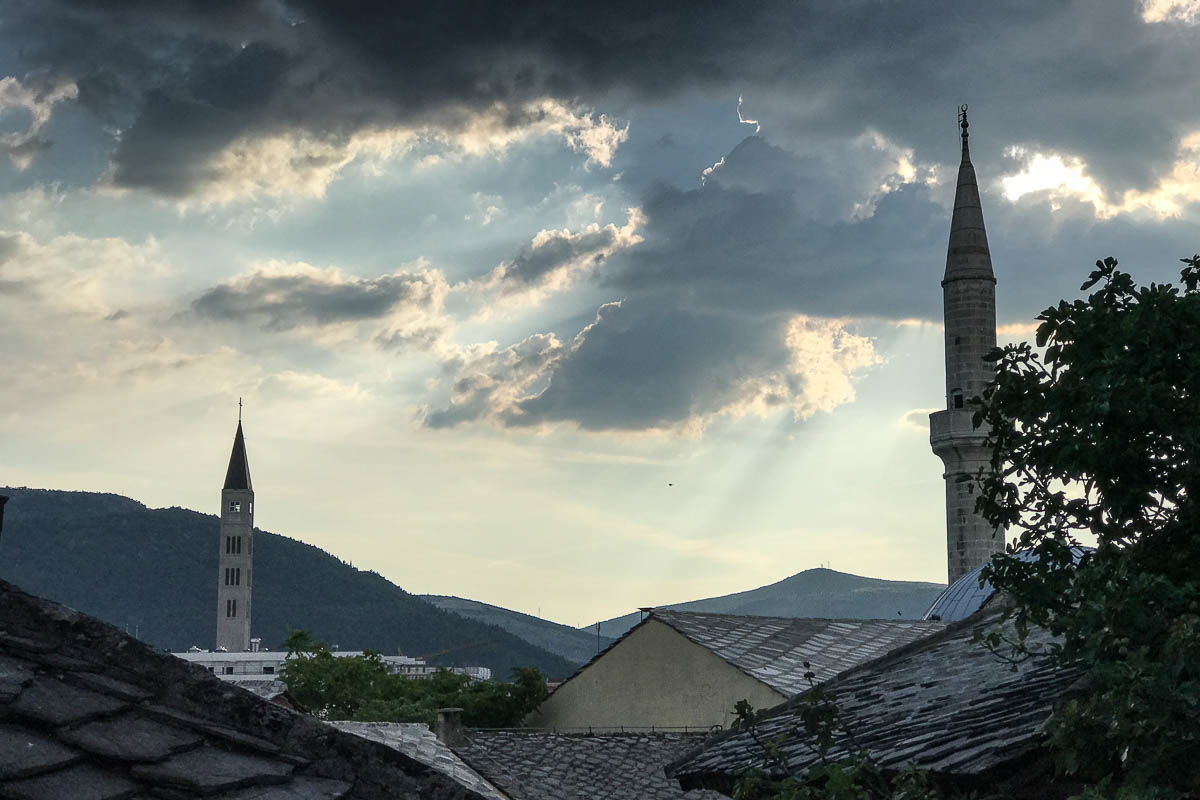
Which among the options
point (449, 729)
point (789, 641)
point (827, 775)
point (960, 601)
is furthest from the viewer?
point (960, 601)

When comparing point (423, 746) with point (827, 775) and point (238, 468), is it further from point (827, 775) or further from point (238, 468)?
point (238, 468)

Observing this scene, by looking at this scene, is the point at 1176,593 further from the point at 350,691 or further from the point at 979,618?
the point at 350,691

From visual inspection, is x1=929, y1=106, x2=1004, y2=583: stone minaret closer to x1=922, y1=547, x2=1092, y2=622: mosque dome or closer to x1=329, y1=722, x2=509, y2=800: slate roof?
x1=922, y1=547, x2=1092, y2=622: mosque dome

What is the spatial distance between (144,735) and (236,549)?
139250 mm

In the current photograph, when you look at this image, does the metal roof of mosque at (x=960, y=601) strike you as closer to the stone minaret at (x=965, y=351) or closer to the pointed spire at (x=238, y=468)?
the stone minaret at (x=965, y=351)

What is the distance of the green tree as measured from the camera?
5.54 meters

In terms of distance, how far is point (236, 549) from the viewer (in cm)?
13762

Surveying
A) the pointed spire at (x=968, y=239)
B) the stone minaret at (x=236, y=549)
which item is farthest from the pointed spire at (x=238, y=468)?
the pointed spire at (x=968, y=239)

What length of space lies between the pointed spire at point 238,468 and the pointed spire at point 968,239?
9936 centimetres

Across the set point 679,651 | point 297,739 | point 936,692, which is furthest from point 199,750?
point 679,651

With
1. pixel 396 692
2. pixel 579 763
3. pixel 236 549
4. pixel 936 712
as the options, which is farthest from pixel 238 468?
pixel 936 712

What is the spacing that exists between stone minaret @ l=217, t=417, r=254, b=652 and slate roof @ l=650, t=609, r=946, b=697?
341 ft

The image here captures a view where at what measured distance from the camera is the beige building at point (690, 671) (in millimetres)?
32250

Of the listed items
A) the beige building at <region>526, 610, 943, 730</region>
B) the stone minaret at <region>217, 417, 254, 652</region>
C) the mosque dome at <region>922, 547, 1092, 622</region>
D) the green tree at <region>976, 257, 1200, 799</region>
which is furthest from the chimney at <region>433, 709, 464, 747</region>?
the stone minaret at <region>217, 417, 254, 652</region>
